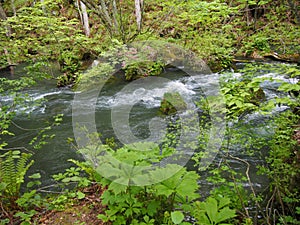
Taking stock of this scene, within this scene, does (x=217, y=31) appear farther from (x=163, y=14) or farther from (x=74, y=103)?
(x=74, y=103)

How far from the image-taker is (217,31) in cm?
923

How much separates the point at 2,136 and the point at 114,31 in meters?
4.89

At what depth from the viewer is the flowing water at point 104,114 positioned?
4.49 meters

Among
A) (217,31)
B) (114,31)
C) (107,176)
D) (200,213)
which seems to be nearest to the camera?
(200,213)

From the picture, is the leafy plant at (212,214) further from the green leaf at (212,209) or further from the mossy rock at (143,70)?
the mossy rock at (143,70)

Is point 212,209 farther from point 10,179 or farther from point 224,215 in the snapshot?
point 10,179

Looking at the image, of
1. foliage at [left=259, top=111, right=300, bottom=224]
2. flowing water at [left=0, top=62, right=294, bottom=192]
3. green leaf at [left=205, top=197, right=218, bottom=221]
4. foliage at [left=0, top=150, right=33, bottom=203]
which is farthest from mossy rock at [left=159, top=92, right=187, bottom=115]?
green leaf at [left=205, top=197, right=218, bottom=221]

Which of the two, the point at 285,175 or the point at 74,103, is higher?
the point at 285,175

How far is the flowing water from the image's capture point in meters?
4.49

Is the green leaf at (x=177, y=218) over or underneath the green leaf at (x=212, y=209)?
over

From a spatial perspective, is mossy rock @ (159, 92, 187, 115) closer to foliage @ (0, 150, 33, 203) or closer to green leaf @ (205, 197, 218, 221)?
foliage @ (0, 150, 33, 203)

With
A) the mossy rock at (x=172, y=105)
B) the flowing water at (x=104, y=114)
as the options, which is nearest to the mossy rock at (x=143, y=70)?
the flowing water at (x=104, y=114)

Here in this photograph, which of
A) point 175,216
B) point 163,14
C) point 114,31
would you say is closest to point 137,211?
point 175,216

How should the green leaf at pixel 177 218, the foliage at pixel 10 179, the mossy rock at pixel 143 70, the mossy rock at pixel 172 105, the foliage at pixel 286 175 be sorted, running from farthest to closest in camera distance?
1. the mossy rock at pixel 143 70
2. the mossy rock at pixel 172 105
3. the foliage at pixel 10 179
4. the foliage at pixel 286 175
5. the green leaf at pixel 177 218
